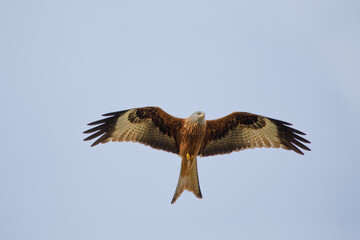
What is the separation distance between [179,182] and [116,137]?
203 cm

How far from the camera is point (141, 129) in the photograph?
9.56 metres

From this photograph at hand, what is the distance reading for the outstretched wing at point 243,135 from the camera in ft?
31.6

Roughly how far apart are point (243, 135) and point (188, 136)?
1.68m

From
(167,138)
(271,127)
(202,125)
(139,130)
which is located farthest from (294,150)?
(139,130)

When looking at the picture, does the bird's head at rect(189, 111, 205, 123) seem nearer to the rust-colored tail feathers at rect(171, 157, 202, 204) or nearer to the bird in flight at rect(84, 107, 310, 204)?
the bird in flight at rect(84, 107, 310, 204)

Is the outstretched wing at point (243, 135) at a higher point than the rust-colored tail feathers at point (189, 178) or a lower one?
higher

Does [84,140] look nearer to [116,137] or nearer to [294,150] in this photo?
[116,137]

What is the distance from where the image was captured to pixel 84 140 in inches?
356

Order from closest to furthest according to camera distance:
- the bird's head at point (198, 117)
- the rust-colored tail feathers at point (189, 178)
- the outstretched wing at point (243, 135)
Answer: the bird's head at point (198, 117), the rust-colored tail feathers at point (189, 178), the outstretched wing at point (243, 135)

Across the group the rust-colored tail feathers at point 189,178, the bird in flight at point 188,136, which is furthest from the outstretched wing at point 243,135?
the rust-colored tail feathers at point 189,178

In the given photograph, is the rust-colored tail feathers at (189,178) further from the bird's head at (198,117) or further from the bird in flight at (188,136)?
the bird's head at (198,117)

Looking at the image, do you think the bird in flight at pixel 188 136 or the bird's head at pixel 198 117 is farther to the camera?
the bird in flight at pixel 188 136

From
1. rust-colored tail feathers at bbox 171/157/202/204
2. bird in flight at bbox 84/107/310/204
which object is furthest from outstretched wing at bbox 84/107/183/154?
rust-colored tail feathers at bbox 171/157/202/204

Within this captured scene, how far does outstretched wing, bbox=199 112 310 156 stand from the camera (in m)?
9.63
